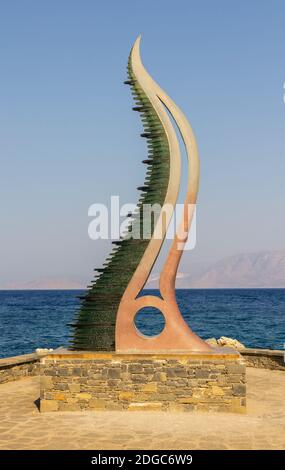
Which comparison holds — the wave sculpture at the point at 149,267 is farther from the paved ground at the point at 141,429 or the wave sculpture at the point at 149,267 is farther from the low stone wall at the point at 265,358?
the low stone wall at the point at 265,358

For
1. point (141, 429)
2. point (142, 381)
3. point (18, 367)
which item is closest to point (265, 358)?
point (142, 381)

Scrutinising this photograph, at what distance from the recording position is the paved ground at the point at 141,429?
8.72 m

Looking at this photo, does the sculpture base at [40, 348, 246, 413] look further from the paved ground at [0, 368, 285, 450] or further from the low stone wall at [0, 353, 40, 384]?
the low stone wall at [0, 353, 40, 384]

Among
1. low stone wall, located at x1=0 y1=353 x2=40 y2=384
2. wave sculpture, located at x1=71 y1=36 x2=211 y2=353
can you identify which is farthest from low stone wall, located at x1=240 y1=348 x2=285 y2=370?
low stone wall, located at x1=0 y1=353 x2=40 y2=384

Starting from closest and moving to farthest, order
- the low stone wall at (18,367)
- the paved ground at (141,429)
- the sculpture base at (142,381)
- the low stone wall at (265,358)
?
the paved ground at (141,429), the sculpture base at (142,381), the low stone wall at (18,367), the low stone wall at (265,358)

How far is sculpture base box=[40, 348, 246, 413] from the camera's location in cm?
1099

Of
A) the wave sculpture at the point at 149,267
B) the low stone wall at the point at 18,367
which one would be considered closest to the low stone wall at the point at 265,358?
the wave sculpture at the point at 149,267

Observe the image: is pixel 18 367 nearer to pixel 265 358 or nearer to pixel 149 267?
pixel 149 267

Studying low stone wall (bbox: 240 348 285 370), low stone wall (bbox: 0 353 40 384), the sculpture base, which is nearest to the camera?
the sculpture base

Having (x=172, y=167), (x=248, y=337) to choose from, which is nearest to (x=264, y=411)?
(x=172, y=167)

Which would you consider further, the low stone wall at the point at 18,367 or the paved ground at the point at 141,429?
the low stone wall at the point at 18,367

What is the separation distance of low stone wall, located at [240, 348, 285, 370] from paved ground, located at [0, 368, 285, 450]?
11.4 feet

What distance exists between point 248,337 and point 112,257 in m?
40.2

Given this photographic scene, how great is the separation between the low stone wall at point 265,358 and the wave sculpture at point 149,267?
4803mm
